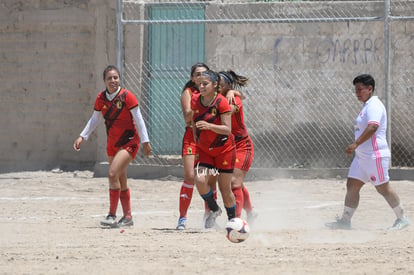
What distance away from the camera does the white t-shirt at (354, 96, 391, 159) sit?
30.2ft

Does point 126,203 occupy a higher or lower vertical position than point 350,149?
lower

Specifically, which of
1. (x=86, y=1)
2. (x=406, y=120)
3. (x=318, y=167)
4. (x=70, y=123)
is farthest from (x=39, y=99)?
(x=406, y=120)

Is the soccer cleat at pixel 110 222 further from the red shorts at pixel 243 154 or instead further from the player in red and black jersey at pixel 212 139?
the red shorts at pixel 243 154

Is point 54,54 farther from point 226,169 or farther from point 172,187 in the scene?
point 226,169

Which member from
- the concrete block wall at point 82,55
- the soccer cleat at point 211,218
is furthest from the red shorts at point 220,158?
the concrete block wall at point 82,55

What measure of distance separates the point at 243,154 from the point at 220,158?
801mm

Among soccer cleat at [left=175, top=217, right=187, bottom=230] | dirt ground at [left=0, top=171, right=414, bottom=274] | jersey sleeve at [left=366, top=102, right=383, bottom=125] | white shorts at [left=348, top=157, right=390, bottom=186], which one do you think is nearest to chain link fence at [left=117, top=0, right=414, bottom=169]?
dirt ground at [left=0, top=171, right=414, bottom=274]

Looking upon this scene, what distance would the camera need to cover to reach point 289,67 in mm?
14102

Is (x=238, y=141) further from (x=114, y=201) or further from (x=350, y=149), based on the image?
(x=114, y=201)

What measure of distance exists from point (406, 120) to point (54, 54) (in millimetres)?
5976

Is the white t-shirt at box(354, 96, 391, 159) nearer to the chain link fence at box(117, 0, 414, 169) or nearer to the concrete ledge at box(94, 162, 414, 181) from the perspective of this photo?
the concrete ledge at box(94, 162, 414, 181)

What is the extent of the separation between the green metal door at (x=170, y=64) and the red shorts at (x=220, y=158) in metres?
5.54

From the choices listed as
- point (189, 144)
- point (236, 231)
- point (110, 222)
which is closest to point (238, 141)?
point (189, 144)

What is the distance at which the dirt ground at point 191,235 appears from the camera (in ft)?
22.3
